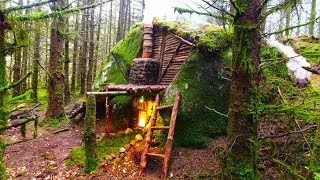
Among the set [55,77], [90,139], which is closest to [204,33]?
[90,139]

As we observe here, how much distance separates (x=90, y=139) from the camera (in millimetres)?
7297

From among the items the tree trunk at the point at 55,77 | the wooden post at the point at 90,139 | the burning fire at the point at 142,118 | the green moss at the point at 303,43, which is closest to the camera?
the wooden post at the point at 90,139

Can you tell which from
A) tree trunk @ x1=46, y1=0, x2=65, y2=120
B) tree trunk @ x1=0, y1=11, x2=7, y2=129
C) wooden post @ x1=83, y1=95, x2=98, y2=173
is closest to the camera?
tree trunk @ x1=0, y1=11, x2=7, y2=129

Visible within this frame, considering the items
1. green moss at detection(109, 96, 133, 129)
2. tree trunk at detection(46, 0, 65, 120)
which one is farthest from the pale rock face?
tree trunk at detection(46, 0, 65, 120)

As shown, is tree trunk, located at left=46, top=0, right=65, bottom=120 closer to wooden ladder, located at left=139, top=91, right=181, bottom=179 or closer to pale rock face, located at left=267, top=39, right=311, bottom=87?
wooden ladder, located at left=139, top=91, right=181, bottom=179

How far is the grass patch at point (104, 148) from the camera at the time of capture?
25.4 feet

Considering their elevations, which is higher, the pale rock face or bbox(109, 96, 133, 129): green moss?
the pale rock face

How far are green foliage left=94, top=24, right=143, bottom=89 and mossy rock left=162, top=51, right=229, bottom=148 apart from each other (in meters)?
3.86

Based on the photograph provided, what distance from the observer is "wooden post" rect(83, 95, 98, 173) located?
7.21 metres

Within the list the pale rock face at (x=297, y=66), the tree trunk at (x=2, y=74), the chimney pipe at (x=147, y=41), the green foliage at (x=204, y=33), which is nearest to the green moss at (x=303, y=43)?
the pale rock face at (x=297, y=66)

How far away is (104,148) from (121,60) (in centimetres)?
506

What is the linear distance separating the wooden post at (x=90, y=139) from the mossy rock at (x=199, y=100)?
7.73ft

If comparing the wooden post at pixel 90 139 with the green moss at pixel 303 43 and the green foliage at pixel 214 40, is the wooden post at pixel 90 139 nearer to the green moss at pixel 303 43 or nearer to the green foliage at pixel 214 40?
the green foliage at pixel 214 40

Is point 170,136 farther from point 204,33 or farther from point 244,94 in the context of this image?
point 204,33
